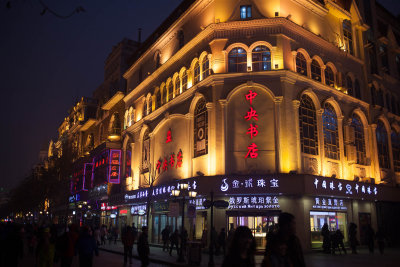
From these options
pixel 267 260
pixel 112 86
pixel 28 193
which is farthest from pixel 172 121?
pixel 28 193

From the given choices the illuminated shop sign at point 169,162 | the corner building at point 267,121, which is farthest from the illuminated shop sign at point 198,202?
the illuminated shop sign at point 169,162

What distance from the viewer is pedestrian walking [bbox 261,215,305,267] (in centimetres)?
514

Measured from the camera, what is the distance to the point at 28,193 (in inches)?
2175

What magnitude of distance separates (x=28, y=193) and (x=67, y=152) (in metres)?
9.92

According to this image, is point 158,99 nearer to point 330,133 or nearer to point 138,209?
point 138,209

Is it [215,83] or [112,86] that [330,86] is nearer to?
[215,83]

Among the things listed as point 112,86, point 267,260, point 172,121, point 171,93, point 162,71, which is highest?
point 112,86

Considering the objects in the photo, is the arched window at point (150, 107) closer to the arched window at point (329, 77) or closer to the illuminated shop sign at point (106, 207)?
the illuminated shop sign at point (106, 207)

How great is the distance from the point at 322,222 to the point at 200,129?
31.5 ft

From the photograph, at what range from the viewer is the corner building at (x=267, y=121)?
2223cm

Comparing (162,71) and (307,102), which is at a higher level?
(162,71)

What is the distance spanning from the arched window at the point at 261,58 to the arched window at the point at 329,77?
536 centimetres

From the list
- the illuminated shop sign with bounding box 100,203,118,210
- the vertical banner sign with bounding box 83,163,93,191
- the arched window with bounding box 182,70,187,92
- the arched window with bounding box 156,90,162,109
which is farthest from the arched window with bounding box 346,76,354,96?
the vertical banner sign with bounding box 83,163,93,191

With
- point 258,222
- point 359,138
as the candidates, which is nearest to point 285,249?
point 258,222
